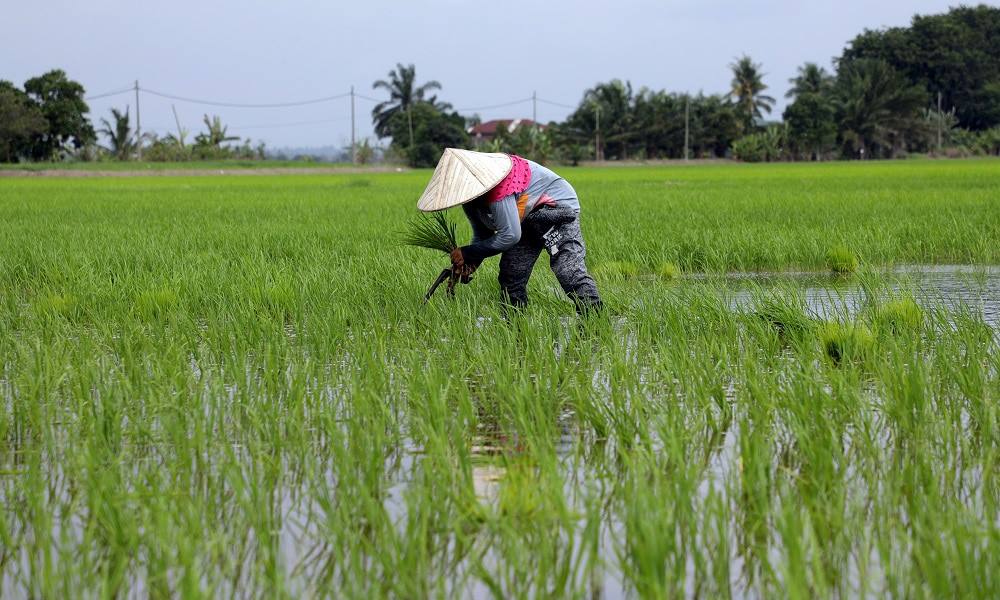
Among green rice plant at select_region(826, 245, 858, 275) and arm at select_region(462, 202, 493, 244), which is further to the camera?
green rice plant at select_region(826, 245, 858, 275)

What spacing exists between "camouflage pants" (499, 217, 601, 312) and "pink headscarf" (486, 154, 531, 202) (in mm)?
257

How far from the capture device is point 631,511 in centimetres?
185

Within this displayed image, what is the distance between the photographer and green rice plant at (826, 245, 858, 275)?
6.45m

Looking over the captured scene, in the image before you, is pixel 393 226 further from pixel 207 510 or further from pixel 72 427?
pixel 207 510

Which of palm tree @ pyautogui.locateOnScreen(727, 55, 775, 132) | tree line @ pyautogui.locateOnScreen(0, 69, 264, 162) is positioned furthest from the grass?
palm tree @ pyautogui.locateOnScreen(727, 55, 775, 132)

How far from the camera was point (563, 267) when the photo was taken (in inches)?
167

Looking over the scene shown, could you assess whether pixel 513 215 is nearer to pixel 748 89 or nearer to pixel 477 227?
pixel 477 227

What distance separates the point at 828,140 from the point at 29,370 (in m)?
45.3

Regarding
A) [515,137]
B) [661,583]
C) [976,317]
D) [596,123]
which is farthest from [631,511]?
[596,123]

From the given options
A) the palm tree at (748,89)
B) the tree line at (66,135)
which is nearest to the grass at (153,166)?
the tree line at (66,135)

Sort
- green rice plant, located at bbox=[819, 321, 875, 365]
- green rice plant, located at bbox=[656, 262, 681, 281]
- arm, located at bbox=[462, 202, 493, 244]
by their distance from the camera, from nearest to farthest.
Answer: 1. green rice plant, located at bbox=[819, 321, 875, 365]
2. arm, located at bbox=[462, 202, 493, 244]
3. green rice plant, located at bbox=[656, 262, 681, 281]

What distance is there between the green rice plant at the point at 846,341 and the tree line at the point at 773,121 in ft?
121

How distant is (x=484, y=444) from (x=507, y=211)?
4.68 ft

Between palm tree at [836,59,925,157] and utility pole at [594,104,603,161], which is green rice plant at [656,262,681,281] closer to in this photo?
utility pole at [594,104,603,161]
